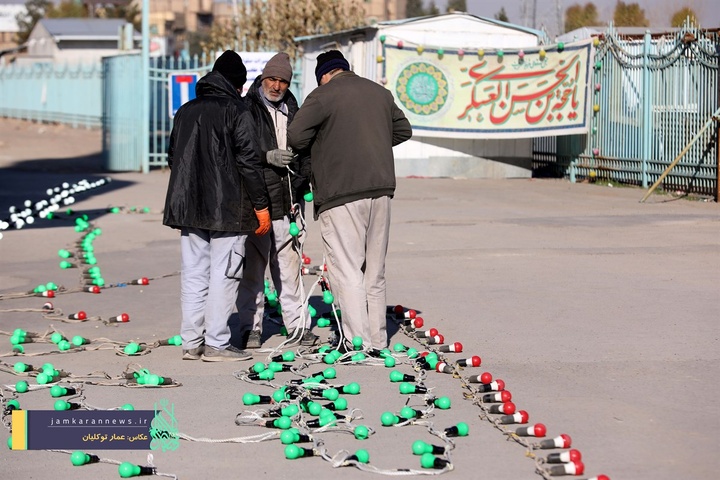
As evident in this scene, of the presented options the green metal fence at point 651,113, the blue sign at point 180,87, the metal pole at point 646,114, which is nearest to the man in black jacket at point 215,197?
the green metal fence at point 651,113

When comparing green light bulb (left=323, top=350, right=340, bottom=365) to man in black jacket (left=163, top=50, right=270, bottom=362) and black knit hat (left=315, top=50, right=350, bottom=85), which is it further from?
black knit hat (left=315, top=50, right=350, bottom=85)

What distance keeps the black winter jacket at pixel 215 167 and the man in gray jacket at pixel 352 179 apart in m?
0.38

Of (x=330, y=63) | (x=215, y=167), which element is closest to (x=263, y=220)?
(x=215, y=167)

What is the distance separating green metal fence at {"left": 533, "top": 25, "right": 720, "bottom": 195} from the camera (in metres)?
18.8

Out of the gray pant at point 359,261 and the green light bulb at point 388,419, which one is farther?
the gray pant at point 359,261

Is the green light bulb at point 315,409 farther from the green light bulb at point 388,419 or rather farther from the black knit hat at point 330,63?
the black knit hat at point 330,63

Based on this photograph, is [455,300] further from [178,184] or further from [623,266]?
[178,184]

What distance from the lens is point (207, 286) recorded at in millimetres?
8000

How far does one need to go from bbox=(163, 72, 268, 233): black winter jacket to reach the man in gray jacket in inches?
14.9

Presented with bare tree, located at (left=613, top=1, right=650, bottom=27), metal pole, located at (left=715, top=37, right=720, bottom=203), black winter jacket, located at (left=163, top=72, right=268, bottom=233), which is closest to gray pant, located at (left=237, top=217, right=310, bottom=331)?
black winter jacket, located at (left=163, top=72, right=268, bottom=233)

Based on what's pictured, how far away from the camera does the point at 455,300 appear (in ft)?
33.3

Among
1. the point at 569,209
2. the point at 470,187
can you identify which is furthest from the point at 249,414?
the point at 470,187

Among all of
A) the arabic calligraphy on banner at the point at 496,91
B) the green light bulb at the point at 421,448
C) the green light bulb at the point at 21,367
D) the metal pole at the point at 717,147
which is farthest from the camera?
the arabic calligraphy on banner at the point at 496,91

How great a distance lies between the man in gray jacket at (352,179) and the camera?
25.8 feet
